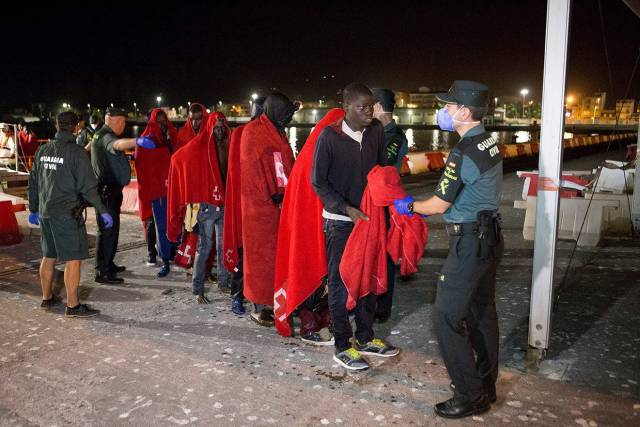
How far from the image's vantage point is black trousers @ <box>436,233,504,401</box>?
3.31m

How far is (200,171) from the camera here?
5703mm

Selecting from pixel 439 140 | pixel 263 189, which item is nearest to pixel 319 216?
pixel 263 189

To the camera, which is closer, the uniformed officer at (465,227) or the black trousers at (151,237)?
the uniformed officer at (465,227)

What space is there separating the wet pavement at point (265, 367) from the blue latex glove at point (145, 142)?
164 centimetres

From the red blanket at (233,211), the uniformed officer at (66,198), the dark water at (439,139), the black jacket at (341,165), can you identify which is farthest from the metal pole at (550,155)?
the dark water at (439,139)

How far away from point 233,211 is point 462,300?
268 cm

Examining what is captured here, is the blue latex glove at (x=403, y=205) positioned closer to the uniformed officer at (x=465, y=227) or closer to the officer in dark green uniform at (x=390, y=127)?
the uniformed officer at (x=465, y=227)

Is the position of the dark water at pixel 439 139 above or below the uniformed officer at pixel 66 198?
below

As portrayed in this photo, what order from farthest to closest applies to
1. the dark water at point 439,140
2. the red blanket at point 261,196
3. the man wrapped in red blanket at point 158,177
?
the dark water at point 439,140 < the man wrapped in red blanket at point 158,177 < the red blanket at point 261,196

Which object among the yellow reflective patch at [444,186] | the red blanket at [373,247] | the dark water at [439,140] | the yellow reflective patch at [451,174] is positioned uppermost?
the yellow reflective patch at [451,174]

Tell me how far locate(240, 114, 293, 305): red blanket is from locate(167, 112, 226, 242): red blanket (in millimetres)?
720

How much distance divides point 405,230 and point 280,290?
1.26 metres

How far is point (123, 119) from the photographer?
6.61m

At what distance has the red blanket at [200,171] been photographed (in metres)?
5.66
